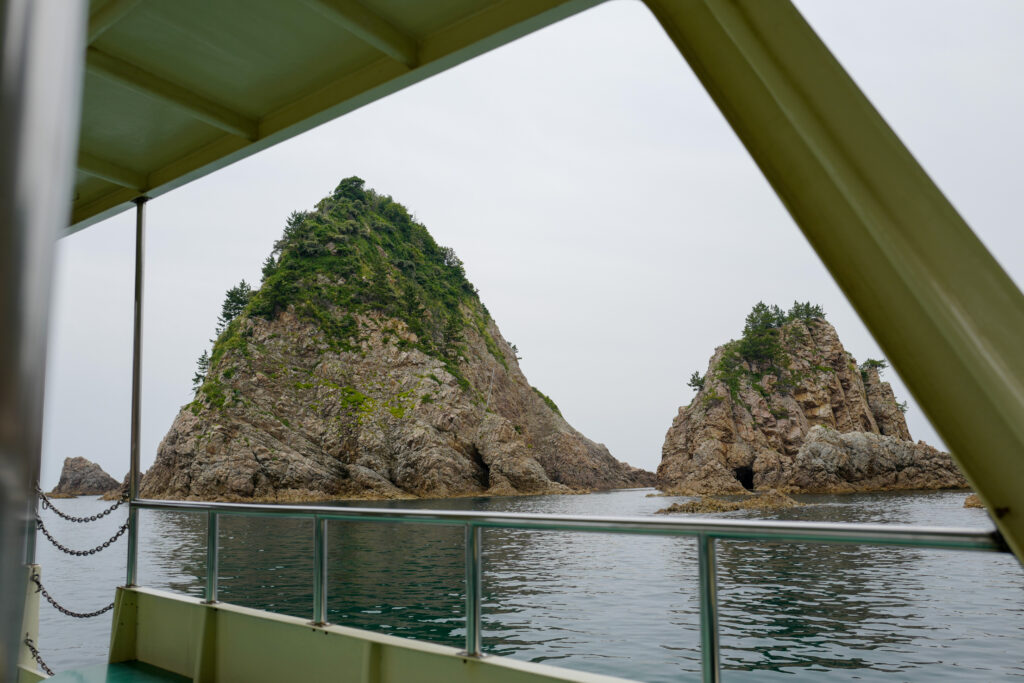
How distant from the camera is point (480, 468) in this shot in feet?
181

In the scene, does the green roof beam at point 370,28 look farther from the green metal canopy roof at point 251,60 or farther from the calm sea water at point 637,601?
the calm sea water at point 637,601

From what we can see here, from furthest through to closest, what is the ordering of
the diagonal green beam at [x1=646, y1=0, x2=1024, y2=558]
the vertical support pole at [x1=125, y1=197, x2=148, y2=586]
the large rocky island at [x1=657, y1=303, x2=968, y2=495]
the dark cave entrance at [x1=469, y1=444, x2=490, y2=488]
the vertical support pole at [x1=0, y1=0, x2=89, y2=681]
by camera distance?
1. the large rocky island at [x1=657, y1=303, x2=968, y2=495]
2. the dark cave entrance at [x1=469, y1=444, x2=490, y2=488]
3. the vertical support pole at [x1=125, y1=197, x2=148, y2=586]
4. the diagonal green beam at [x1=646, y1=0, x2=1024, y2=558]
5. the vertical support pole at [x1=0, y1=0, x2=89, y2=681]

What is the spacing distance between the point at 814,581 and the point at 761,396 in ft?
148

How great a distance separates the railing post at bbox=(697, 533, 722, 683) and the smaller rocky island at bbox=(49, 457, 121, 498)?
92.5 meters

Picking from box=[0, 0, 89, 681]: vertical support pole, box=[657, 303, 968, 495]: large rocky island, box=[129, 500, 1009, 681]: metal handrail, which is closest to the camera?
box=[0, 0, 89, 681]: vertical support pole

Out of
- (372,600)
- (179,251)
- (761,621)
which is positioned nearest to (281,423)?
(372,600)

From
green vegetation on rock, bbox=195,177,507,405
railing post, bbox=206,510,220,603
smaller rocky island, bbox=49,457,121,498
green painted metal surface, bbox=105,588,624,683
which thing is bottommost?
smaller rocky island, bbox=49,457,121,498

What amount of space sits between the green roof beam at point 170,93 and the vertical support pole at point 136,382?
1.41 m

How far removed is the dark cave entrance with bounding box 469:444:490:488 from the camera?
54562 millimetres

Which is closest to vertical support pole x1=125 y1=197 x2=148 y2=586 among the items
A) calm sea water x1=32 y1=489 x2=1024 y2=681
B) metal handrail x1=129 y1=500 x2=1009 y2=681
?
metal handrail x1=129 y1=500 x2=1009 y2=681

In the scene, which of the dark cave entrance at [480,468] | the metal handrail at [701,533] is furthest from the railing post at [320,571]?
the dark cave entrance at [480,468]

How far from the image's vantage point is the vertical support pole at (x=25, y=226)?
24 centimetres

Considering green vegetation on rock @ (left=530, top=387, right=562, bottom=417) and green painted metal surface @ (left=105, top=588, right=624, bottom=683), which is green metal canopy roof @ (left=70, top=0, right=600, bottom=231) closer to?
green painted metal surface @ (left=105, top=588, right=624, bottom=683)

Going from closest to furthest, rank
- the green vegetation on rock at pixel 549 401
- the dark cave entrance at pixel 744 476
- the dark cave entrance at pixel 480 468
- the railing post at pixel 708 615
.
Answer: the railing post at pixel 708 615
the dark cave entrance at pixel 480 468
the dark cave entrance at pixel 744 476
the green vegetation on rock at pixel 549 401
